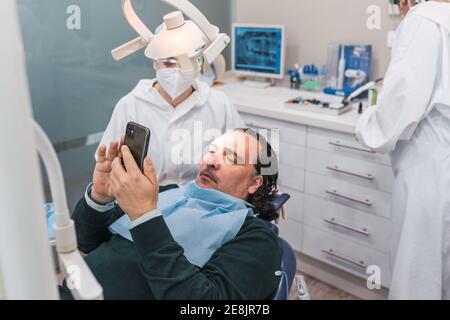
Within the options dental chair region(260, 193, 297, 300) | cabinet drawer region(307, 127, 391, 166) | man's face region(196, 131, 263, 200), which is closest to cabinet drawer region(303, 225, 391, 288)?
cabinet drawer region(307, 127, 391, 166)

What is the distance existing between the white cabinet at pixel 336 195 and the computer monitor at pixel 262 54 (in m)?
0.38

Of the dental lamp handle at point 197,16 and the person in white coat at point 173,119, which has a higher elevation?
the dental lamp handle at point 197,16

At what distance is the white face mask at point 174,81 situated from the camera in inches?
44.1

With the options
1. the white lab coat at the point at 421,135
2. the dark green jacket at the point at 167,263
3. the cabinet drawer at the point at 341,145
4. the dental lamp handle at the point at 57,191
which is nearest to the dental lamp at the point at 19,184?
the dental lamp handle at the point at 57,191

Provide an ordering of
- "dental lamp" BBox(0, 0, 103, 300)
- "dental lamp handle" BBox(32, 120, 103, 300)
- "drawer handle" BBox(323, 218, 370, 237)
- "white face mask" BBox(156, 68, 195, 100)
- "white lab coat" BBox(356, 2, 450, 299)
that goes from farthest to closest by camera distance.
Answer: "drawer handle" BBox(323, 218, 370, 237)
"white lab coat" BBox(356, 2, 450, 299)
"white face mask" BBox(156, 68, 195, 100)
"dental lamp handle" BBox(32, 120, 103, 300)
"dental lamp" BBox(0, 0, 103, 300)

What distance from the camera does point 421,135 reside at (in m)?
1.49

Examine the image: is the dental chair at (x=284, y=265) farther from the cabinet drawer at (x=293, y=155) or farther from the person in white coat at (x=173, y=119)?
the cabinet drawer at (x=293, y=155)

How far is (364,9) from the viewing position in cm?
210

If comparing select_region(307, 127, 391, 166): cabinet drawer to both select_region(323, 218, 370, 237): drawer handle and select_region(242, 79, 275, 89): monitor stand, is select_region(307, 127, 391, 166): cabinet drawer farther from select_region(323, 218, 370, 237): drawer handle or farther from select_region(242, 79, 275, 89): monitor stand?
select_region(242, 79, 275, 89): monitor stand

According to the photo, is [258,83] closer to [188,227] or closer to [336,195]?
[336,195]

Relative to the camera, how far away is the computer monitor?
7.36ft

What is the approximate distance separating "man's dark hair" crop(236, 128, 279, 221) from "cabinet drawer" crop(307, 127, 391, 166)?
0.77 m

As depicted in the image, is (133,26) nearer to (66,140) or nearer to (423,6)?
(66,140)

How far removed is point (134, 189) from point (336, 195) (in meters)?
1.39
